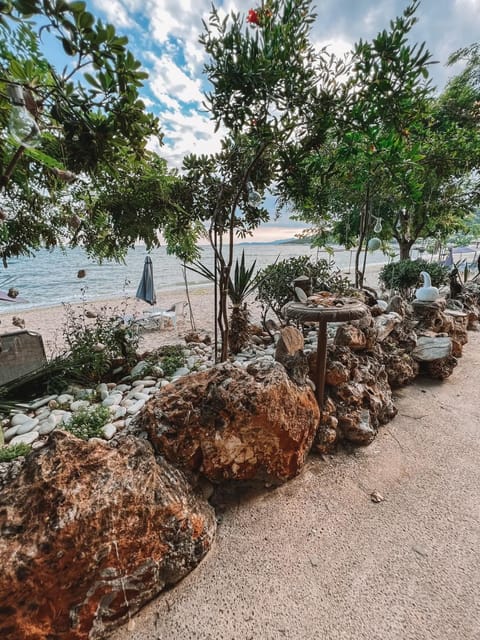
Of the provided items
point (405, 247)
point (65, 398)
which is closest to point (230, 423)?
point (65, 398)

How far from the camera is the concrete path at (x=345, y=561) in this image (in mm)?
1332

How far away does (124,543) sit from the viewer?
131 centimetres

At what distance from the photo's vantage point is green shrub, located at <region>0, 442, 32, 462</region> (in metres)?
1.94

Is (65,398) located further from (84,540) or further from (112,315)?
(84,540)

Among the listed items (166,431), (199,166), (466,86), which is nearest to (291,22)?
(199,166)

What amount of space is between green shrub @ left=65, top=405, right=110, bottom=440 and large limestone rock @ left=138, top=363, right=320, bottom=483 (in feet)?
2.34

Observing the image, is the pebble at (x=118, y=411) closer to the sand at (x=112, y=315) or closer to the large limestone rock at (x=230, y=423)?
the large limestone rock at (x=230, y=423)

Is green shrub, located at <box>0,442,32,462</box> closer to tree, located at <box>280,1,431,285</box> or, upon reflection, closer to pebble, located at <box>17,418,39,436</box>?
pebble, located at <box>17,418,39,436</box>

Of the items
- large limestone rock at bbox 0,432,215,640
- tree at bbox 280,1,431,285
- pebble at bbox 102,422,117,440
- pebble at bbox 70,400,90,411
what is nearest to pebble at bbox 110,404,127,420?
pebble at bbox 102,422,117,440

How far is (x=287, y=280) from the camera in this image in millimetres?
4527

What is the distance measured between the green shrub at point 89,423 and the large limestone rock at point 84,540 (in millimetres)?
877

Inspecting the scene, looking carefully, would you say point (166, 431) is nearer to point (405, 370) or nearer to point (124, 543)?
point (124, 543)

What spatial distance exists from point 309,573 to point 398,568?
0.51m

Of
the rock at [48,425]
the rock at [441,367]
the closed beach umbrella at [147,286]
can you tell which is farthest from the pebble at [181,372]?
the closed beach umbrella at [147,286]
